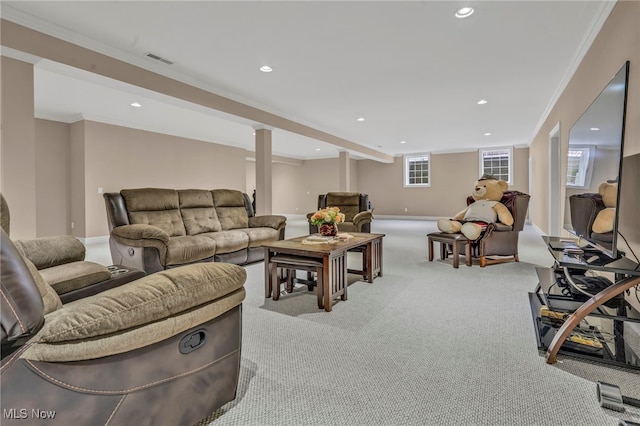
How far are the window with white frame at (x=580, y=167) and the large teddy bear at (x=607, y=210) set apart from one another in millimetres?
314

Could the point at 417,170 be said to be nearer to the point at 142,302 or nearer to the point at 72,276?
the point at 72,276

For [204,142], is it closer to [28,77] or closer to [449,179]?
[28,77]

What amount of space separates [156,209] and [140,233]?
2.41ft

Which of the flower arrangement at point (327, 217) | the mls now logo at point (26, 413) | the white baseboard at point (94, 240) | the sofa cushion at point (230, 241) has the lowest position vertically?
the white baseboard at point (94, 240)

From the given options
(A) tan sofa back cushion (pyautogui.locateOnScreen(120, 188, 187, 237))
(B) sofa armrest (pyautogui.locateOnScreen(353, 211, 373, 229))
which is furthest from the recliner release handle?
(B) sofa armrest (pyautogui.locateOnScreen(353, 211, 373, 229))

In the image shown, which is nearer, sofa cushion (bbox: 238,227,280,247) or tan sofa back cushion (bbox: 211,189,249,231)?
sofa cushion (bbox: 238,227,280,247)

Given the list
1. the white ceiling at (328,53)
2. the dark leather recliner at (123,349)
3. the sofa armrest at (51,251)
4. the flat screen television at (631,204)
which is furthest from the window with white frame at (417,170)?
the dark leather recliner at (123,349)

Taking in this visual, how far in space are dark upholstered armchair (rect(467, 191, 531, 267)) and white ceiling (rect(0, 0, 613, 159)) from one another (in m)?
1.72

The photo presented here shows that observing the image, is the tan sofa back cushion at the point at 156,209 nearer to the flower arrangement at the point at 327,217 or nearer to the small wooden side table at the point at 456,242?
the flower arrangement at the point at 327,217

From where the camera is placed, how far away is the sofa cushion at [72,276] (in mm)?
1734

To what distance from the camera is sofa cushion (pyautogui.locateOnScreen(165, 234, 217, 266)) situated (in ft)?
11.0

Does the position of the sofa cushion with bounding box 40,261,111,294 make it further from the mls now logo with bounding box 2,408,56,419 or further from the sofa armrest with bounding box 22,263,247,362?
the mls now logo with bounding box 2,408,56,419

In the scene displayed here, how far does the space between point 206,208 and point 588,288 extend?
4.17m

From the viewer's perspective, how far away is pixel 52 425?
856 millimetres
